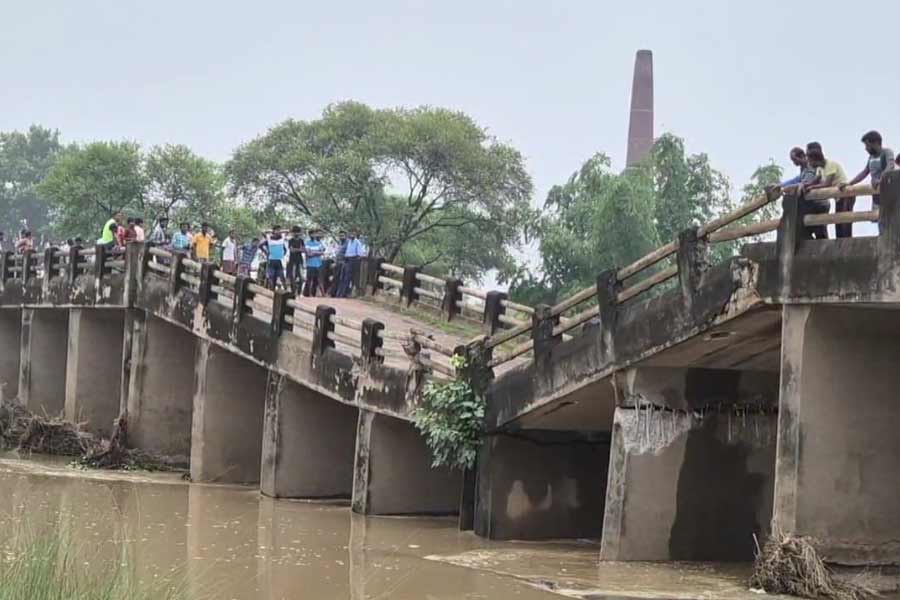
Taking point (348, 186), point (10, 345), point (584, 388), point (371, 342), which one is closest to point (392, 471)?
point (371, 342)

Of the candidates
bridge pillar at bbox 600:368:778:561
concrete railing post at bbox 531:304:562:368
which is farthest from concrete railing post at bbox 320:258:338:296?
bridge pillar at bbox 600:368:778:561

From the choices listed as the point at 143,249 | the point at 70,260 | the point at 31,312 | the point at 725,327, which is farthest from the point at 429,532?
the point at 31,312

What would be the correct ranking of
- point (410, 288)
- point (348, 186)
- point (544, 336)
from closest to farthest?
point (544, 336) → point (410, 288) → point (348, 186)

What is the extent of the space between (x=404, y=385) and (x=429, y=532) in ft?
7.16

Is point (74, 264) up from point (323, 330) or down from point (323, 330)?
up

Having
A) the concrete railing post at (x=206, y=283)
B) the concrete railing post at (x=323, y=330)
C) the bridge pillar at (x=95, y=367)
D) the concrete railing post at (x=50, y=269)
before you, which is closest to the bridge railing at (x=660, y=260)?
the concrete railing post at (x=323, y=330)

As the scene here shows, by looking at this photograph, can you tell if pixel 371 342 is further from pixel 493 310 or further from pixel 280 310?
pixel 493 310

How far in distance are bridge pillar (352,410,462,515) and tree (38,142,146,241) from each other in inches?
1519

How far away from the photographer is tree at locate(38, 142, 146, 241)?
2277 inches

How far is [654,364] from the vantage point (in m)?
17.2

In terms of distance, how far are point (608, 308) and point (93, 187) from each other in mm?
43828

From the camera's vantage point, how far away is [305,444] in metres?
24.1

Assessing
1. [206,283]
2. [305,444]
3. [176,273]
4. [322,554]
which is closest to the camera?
[322,554]

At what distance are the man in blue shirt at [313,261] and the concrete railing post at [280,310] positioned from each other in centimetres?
592
